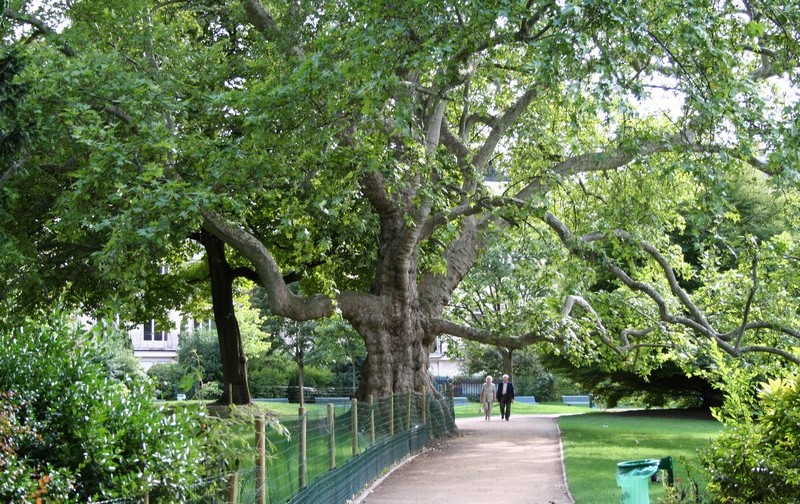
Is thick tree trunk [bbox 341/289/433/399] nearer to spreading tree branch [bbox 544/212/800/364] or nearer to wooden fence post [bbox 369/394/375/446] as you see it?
spreading tree branch [bbox 544/212/800/364]

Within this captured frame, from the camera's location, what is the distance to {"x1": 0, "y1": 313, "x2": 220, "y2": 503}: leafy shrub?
20.2 ft

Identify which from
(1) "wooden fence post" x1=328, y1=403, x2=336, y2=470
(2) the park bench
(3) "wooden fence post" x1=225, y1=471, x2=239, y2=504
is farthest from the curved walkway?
(2) the park bench

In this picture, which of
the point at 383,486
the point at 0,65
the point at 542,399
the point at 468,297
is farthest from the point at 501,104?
the point at 542,399

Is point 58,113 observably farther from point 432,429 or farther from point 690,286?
point 690,286

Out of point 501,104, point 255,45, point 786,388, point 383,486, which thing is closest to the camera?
point 786,388

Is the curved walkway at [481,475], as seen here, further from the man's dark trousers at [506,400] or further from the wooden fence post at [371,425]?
the man's dark trousers at [506,400]

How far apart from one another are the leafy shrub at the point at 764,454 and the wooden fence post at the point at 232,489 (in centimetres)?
417

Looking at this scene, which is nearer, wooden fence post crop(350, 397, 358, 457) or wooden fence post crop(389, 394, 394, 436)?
wooden fence post crop(350, 397, 358, 457)

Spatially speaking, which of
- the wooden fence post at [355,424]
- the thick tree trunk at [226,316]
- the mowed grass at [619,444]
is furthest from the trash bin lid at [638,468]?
the thick tree trunk at [226,316]

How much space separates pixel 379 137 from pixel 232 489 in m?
9.21

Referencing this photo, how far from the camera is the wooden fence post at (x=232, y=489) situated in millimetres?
7422

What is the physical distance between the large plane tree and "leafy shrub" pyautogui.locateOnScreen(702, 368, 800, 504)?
177 inches

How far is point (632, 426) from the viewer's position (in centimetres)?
2927

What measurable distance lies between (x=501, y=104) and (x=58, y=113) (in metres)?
12.0
